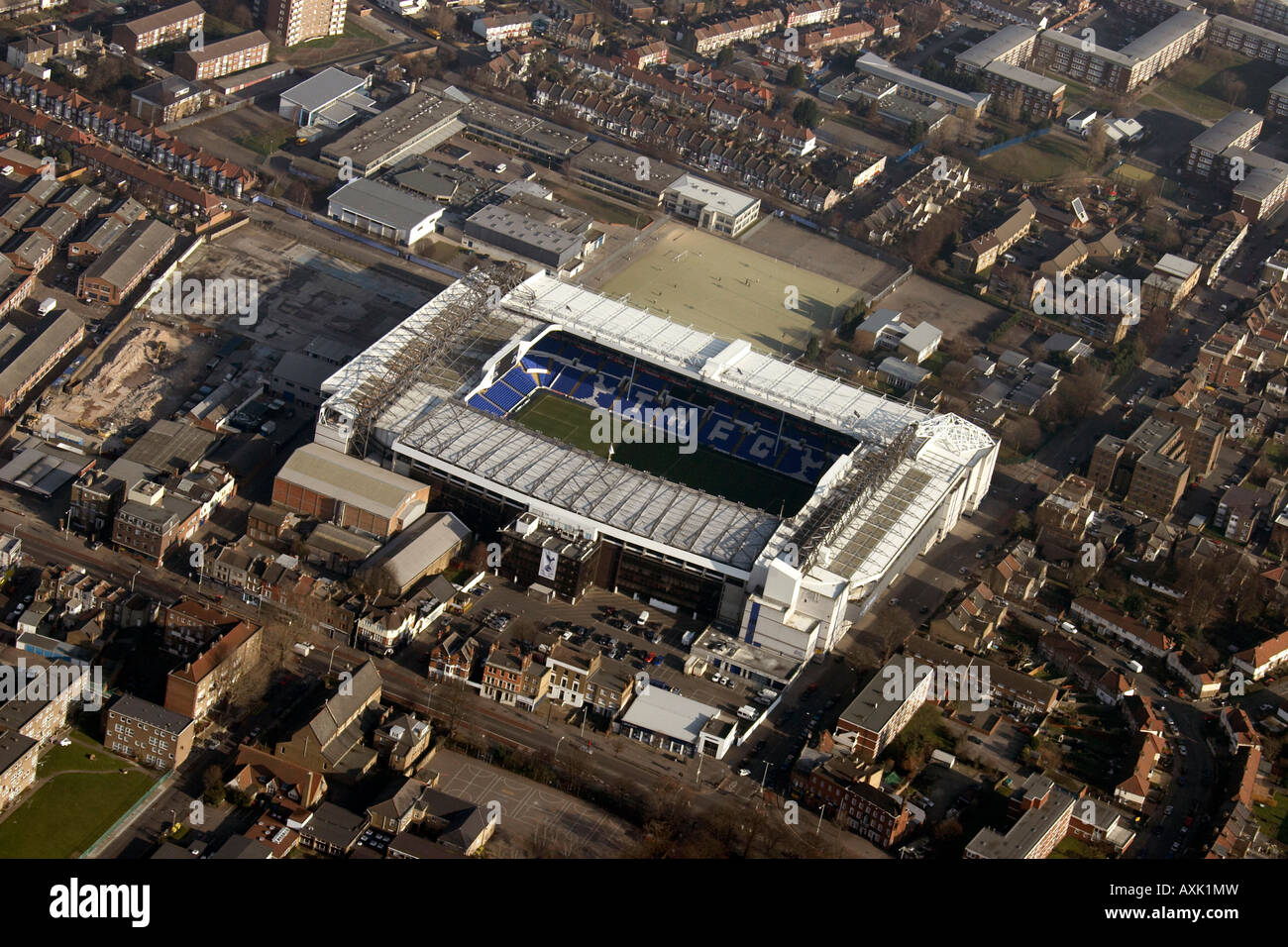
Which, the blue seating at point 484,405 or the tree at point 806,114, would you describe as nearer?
the blue seating at point 484,405

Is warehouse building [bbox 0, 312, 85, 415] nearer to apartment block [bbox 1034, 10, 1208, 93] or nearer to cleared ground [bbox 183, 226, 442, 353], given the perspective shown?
cleared ground [bbox 183, 226, 442, 353]

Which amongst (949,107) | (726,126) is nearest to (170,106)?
(726,126)

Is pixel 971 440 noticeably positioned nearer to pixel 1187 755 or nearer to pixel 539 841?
pixel 1187 755

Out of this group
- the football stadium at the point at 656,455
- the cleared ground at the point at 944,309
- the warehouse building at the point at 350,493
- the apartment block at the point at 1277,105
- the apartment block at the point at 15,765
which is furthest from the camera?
the apartment block at the point at 1277,105

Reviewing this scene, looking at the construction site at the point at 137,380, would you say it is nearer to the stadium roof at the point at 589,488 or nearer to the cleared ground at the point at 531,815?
the stadium roof at the point at 589,488
